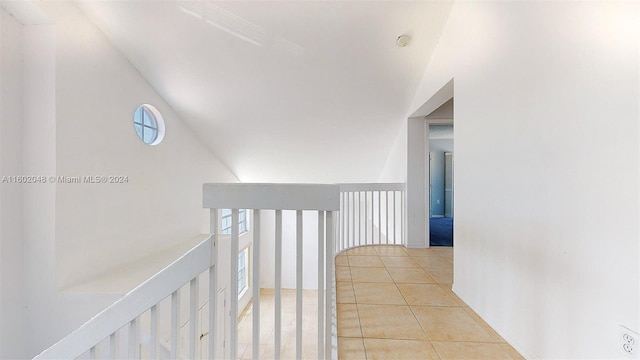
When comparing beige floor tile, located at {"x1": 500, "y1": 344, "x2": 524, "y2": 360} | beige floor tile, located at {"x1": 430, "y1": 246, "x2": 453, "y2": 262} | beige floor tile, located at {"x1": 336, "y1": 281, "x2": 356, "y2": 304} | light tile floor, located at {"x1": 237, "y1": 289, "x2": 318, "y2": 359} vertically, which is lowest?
light tile floor, located at {"x1": 237, "y1": 289, "x2": 318, "y2": 359}

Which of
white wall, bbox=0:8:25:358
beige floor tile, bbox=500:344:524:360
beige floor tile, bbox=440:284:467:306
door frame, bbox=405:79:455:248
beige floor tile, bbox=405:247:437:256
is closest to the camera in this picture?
beige floor tile, bbox=500:344:524:360

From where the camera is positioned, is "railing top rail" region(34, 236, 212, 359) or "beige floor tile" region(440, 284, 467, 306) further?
"beige floor tile" region(440, 284, 467, 306)

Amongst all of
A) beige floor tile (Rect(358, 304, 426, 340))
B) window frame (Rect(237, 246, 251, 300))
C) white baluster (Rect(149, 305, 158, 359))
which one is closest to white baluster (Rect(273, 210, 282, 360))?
white baluster (Rect(149, 305, 158, 359))

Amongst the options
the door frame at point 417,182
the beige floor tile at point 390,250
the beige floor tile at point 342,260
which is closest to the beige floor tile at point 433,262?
the beige floor tile at point 390,250

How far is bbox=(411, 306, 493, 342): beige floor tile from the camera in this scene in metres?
1.62

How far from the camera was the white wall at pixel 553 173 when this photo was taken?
0.94m

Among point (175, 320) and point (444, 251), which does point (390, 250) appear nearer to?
point (444, 251)

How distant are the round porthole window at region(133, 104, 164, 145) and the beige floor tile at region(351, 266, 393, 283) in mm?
3266

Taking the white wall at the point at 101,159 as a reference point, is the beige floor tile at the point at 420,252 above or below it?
below

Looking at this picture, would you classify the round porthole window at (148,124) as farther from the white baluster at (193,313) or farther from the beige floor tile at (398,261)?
the beige floor tile at (398,261)

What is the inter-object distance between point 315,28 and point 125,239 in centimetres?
331

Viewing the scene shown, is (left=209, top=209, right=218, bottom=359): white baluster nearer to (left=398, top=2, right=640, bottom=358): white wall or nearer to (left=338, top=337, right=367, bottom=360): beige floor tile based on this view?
(left=338, top=337, right=367, bottom=360): beige floor tile

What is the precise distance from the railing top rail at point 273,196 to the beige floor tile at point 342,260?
211cm

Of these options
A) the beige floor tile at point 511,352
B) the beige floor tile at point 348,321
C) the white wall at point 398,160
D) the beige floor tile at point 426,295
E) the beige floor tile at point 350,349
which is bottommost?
the beige floor tile at point 350,349
